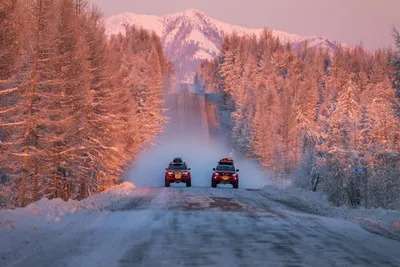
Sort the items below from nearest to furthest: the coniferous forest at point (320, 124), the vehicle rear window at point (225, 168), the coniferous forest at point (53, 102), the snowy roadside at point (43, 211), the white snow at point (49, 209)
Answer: the snowy roadside at point (43, 211)
the white snow at point (49, 209)
the coniferous forest at point (53, 102)
the coniferous forest at point (320, 124)
the vehicle rear window at point (225, 168)

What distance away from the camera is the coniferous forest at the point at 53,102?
19484mm

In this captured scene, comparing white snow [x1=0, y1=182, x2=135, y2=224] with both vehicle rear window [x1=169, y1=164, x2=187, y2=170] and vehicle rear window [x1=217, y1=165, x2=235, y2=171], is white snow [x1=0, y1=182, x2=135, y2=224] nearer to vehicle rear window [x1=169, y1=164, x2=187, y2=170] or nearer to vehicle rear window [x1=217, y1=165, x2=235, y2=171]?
vehicle rear window [x1=169, y1=164, x2=187, y2=170]

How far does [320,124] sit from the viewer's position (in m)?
58.6

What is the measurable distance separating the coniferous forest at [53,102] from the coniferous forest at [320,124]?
1574cm

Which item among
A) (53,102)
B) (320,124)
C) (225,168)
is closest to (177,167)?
(225,168)

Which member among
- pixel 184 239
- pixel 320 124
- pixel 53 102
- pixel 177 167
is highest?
pixel 320 124

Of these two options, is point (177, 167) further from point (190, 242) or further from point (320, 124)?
point (320, 124)

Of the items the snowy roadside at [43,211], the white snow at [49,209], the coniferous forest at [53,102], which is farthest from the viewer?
the coniferous forest at [53,102]

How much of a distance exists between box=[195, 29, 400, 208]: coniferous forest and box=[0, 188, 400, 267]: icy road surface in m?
9.91

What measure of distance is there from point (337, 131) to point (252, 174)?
26525 mm

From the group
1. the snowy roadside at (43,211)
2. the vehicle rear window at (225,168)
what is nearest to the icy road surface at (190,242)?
the snowy roadside at (43,211)

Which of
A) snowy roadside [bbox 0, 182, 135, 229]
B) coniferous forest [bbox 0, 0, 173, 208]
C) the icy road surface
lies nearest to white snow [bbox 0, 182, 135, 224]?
snowy roadside [bbox 0, 182, 135, 229]

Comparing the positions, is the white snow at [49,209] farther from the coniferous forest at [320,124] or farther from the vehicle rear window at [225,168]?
the vehicle rear window at [225,168]

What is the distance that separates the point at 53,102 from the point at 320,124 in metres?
42.0
